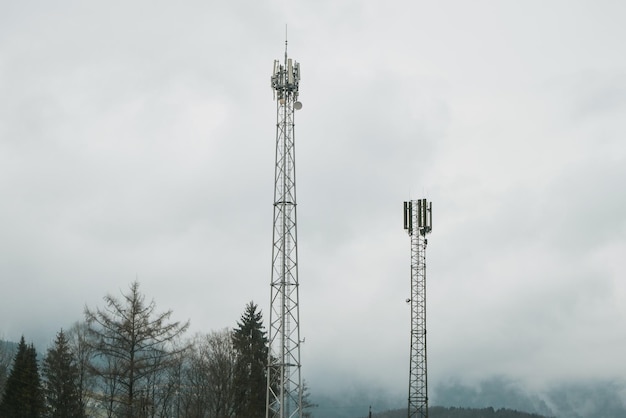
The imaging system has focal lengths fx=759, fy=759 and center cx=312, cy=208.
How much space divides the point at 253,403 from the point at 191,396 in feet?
18.1

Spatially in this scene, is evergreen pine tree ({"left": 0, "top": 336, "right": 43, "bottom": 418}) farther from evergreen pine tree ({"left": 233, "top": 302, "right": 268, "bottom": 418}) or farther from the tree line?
evergreen pine tree ({"left": 233, "top": 302, "right": 268, "bottom": 418})

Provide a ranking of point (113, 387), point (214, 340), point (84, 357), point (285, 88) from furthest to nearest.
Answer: point (84, 357) < point (214, 340) < point (113, 387) < point (285, 88)

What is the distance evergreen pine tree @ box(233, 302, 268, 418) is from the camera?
66.8 metres

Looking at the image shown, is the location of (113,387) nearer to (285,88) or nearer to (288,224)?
(288,224)

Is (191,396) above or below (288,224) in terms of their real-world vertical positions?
below

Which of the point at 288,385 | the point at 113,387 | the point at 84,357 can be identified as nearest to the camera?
the point at 288,385

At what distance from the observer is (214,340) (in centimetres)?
7075

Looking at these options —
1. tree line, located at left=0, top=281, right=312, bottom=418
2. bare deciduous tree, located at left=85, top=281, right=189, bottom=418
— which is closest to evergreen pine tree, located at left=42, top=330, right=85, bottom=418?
tree line, located at left=0, top=281, right=312, bottom=418

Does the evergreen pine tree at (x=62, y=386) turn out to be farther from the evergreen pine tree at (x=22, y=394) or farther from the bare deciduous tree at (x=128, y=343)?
the bare deciduous tree at (x=128, y=343)

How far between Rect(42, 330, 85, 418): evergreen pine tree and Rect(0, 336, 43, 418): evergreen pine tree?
1175 mm

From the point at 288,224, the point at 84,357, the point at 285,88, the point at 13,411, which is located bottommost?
the point at 13,411

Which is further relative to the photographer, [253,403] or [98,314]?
[253,403]

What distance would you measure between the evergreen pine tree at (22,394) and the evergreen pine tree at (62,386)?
1.17 meters

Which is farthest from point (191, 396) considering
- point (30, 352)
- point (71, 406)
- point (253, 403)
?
point (30, 352)
